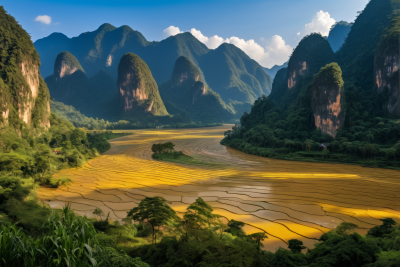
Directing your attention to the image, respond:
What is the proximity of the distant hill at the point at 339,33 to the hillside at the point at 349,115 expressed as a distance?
41.9 metres

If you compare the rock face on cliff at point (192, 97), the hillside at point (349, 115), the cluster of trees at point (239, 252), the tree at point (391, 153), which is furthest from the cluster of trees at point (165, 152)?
the rock face on cliff at point (192, 97)

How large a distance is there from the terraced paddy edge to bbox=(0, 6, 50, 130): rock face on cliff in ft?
37.5

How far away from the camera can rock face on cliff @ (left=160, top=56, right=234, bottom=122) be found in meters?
112

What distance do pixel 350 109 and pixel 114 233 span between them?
109ft

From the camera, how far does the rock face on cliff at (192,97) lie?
112375 millimetres

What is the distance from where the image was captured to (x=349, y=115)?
2961cm

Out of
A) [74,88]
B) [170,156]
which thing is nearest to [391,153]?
[170,156]

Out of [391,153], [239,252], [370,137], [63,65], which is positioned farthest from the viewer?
[63,65]

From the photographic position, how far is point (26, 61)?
29.3 m

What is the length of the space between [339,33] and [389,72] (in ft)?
230

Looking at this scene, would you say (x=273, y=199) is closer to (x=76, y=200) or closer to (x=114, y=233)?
(x=114, y=233)

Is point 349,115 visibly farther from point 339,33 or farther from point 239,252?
point 339,33

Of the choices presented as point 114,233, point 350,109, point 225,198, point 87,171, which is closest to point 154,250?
point 114,233

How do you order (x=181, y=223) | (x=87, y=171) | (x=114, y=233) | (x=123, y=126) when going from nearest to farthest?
1. (x=181, y=223)
2. (x=114, y=233)
3. (x=87, y=171)
4. (x=123, y=126)
